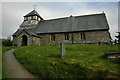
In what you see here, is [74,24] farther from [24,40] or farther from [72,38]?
[24,40]

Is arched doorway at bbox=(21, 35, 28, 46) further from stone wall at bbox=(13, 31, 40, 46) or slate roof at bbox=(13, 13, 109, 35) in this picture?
slate roof at bbox=(13, 13, 109, 35)

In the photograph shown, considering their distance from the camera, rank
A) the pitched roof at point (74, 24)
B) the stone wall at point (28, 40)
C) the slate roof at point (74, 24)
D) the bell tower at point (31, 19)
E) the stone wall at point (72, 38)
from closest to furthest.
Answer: the stone wall at point (72, 38) → the slate roof at point (74, 24) → the pitched roof at point (74, 24) → the stone wall at point (28, 40) → the bell tower at point (31, 19)

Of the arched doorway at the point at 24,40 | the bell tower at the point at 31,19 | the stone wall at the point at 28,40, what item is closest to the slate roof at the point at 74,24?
the bell tower at the point at 31,19

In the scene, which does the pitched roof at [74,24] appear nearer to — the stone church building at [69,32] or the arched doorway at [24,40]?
the stone church building at [69,32]

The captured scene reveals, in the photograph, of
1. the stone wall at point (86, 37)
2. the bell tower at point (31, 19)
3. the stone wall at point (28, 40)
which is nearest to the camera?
the stone wall at point (86, 37)

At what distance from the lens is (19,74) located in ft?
33.5

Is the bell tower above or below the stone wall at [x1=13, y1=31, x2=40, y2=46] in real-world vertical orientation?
above

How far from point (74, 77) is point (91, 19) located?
1056 inches

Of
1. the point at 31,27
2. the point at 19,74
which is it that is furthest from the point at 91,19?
the point at 19,74

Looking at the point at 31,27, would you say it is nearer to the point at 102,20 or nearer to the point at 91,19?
the point at 91,19

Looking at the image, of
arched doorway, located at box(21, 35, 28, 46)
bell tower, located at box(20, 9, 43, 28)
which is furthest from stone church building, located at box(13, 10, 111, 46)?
bell tower, located at box(20, 9, 43, 28)

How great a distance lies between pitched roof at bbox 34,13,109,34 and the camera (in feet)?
101

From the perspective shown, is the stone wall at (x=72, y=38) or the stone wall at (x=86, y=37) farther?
the stone wall at (x=72, y=38)

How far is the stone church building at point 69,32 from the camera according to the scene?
→ 29672 mm
